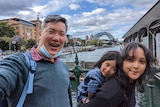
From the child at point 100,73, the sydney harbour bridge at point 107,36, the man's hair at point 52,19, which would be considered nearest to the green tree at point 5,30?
the child at point 100,73

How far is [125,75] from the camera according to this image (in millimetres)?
1484

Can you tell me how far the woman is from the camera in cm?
138

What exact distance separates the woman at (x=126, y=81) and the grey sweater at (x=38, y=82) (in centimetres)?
24

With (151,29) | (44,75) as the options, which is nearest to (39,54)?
(44,75)

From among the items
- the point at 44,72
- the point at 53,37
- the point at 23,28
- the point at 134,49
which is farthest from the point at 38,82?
the point at 23,28

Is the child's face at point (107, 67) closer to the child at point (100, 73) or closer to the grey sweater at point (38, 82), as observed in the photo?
the child at point (100, 73)

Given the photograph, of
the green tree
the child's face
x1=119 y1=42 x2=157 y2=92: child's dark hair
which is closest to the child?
the child's face

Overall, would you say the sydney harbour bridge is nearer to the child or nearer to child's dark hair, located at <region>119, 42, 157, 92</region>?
the child

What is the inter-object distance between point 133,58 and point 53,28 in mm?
596

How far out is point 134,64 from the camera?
148cm

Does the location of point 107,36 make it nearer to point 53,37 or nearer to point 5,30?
point 5,30

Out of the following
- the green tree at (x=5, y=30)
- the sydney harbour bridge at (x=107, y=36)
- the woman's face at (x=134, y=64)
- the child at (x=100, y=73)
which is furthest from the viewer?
the sydney harbour bridge at (x=107, y=36)

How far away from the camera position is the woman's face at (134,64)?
1487mm

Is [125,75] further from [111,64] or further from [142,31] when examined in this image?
[142,31]
